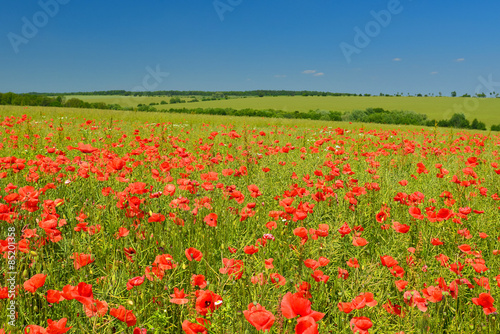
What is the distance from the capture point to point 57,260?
1.99 metres

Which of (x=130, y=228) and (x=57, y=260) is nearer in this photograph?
(x=57, y=260)

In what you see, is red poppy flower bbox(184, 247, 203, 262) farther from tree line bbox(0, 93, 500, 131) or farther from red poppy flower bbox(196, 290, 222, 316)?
tree line bbox(0, 93, 500, 131)

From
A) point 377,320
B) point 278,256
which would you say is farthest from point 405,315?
point 278,256

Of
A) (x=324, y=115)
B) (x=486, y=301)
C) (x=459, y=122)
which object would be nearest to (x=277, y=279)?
(x=486, y=301)

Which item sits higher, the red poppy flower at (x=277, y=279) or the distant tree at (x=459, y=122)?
the distant tree at (x=459, y=122)

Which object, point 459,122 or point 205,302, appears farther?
point 459,122

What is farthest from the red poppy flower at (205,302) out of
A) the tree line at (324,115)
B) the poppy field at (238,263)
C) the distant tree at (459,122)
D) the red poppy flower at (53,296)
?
the distant tree at (459,122)

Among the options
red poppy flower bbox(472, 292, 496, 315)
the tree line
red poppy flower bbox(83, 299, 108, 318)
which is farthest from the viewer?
the tree line

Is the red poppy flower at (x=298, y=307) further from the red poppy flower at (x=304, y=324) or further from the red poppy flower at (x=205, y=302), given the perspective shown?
the red poppy flower at (x=205, y=302)

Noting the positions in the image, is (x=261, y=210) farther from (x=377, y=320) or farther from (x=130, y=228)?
(x=377, y=320)

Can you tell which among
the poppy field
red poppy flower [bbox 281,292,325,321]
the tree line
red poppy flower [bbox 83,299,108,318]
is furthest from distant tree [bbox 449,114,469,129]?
red poppy flower [bbox 83,299,108,318]

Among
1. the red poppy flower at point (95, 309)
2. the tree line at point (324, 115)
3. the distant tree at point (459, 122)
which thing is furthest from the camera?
the distant tree at point (459, 122)

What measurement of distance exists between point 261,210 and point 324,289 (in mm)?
1089

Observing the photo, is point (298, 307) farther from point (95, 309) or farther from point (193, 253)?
point (95, 309)
